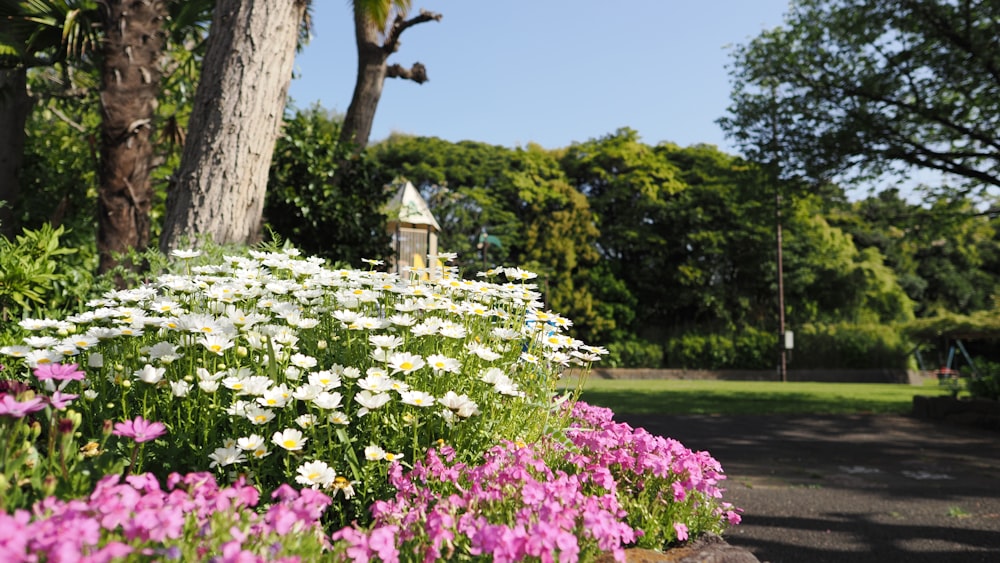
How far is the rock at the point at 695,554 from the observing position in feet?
7.09

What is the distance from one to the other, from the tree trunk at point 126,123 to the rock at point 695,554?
16.1 ft

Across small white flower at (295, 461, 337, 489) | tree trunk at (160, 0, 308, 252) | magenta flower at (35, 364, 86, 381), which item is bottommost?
small white flower at (295, 461, 337, 489)

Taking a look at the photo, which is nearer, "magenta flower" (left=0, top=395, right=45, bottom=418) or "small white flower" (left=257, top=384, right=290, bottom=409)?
"magenta flower" (left=0, top=395, right=45, bottom=418)

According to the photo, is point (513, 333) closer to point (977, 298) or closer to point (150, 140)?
point (150, 140)

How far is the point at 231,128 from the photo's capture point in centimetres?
496

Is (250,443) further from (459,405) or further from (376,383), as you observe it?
(459,405)

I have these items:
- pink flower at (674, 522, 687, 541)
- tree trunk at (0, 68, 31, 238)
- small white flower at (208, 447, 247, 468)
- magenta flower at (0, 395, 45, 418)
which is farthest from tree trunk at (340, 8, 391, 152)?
magenta flower at (0, 395, 45, 418)

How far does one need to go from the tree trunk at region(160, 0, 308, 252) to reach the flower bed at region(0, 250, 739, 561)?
2025mm

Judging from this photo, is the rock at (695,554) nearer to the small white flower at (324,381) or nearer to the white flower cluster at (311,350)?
the white flower cluster at (311,350)

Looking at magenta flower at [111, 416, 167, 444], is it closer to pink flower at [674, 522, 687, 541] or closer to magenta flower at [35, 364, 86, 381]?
magenta flower at [35, 364, 86, 381]

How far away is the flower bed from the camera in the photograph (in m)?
1.54

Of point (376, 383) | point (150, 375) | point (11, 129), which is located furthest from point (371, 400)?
point (11, 129)

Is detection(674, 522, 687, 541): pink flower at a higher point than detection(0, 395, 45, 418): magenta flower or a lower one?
lower

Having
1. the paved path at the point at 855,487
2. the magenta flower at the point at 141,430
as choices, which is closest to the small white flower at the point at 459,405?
the magenta flower at the point at 141,430
